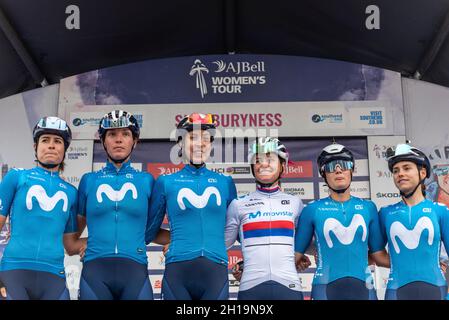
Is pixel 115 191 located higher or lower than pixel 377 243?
higher

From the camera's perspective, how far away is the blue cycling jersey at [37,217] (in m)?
3.11

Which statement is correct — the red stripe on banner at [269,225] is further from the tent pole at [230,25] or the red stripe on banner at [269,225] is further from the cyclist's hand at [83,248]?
the tent pole at [230,25]

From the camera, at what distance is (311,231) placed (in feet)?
11.6

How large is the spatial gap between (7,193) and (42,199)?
222mm

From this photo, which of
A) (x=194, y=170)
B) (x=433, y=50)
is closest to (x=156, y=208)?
(x=194, y=170)

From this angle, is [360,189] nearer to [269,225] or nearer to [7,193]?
[269,225]

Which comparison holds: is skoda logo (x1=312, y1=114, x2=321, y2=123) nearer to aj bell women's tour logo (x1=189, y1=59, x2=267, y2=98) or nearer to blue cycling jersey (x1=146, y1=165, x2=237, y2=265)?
aj bell women's tour logo (x1=189, y1=59, x2=267, y2=98)

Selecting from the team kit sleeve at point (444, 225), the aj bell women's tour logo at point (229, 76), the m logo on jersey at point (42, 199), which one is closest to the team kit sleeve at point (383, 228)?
the team kit sleeve at point (444, 225)

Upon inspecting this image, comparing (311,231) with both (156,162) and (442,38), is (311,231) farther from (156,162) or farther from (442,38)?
(442,38)

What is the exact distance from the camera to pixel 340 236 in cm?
342

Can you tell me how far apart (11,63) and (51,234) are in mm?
4938

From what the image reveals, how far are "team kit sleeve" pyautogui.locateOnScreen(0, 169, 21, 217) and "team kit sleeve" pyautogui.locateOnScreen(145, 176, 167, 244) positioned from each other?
0.85 metres

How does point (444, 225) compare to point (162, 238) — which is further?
point (162, 238)

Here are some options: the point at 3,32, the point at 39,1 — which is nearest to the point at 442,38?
the point at 39,1
